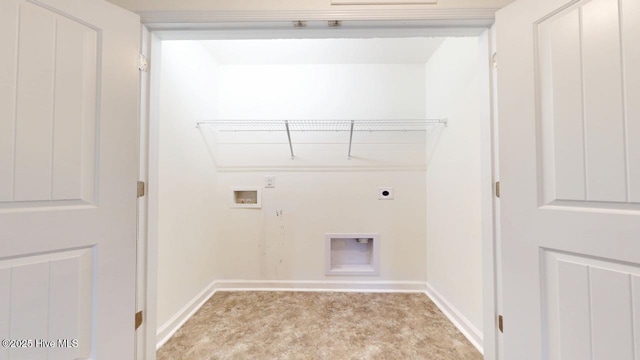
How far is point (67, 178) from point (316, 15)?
48.5 inches

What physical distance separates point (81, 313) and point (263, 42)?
2.08 m

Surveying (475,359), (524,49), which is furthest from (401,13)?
(475,359)

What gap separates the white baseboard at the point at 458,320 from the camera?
1.44 metres

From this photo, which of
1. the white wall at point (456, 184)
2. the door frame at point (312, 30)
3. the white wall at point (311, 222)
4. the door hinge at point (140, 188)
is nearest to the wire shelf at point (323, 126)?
the white wall at point (456, 184)

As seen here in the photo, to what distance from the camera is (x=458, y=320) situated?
1.65m

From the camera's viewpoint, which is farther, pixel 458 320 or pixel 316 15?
pixel 458 320

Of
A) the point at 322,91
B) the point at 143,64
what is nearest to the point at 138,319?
the point at 143,64

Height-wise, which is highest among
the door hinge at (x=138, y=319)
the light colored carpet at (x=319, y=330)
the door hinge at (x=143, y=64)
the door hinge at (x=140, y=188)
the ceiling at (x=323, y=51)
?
the ceiling at (x=323, y=51)

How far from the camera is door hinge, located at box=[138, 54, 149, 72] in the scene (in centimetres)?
102

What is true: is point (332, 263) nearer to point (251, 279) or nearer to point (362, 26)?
point (251, 279)

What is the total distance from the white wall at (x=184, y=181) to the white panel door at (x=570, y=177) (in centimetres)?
198

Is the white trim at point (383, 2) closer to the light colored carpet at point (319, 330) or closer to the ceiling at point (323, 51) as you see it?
the ceiling at point (323, 51)

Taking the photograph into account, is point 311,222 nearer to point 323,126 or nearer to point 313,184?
point 313,184

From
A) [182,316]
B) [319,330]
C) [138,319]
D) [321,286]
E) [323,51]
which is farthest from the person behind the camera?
[321,286]
